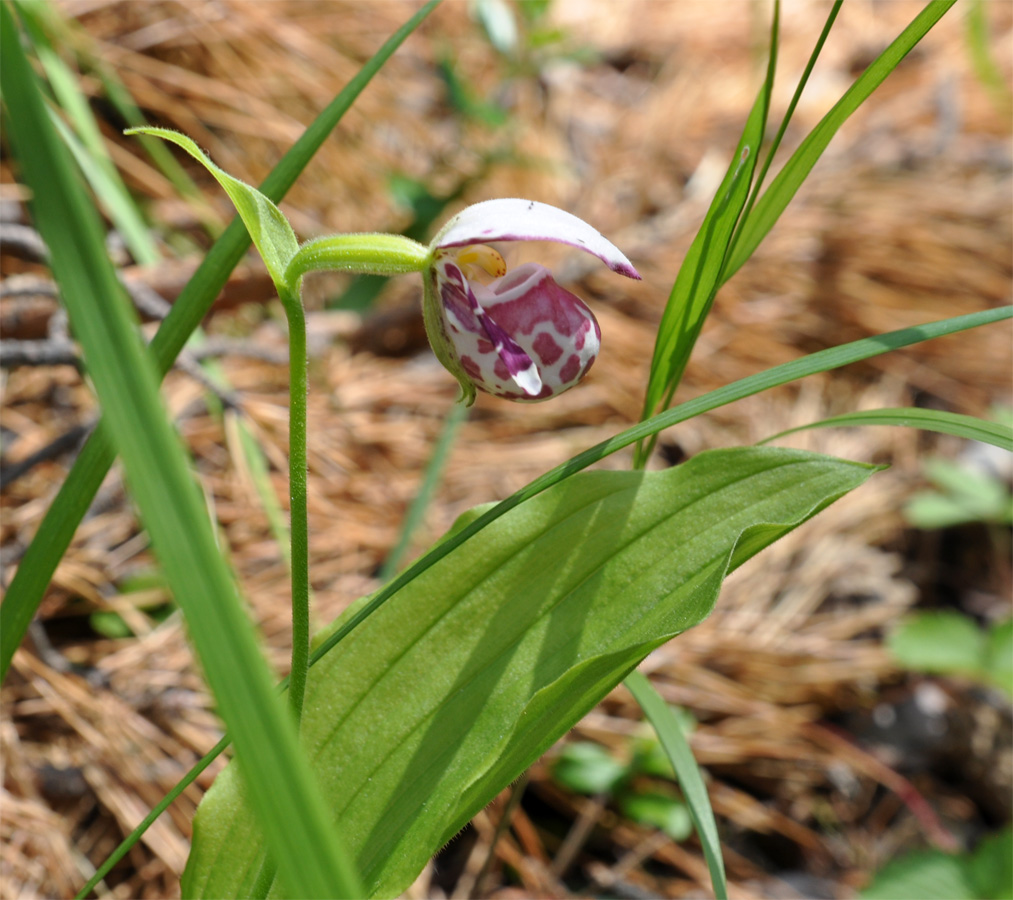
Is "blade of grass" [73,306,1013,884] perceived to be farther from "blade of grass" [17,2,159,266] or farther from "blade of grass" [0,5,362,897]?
"blade of grass" [17,2,159,266]

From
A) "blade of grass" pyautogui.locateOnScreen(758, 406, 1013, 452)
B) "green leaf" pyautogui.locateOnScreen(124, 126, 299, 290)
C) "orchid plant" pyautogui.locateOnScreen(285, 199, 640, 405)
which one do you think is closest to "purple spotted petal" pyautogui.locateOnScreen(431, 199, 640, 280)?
"orchid plant" pyautogui.locateOnScreen(285, 199, 640, 405)

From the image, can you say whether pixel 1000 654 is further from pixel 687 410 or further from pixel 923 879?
pixel 687 410

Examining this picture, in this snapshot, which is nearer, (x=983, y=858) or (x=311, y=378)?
(x=983, y=858)

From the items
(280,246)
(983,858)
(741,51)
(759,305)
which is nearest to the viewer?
(280,246)

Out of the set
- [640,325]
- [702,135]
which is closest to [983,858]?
[640,325]

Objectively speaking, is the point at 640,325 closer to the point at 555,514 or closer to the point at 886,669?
the point at 886,669
